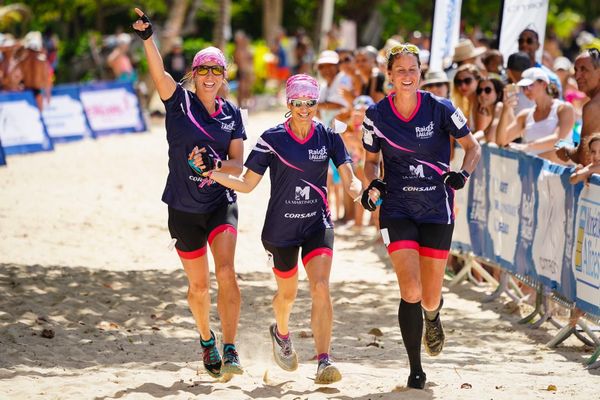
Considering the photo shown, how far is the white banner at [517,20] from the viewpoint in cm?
1284

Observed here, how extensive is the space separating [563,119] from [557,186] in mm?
1670

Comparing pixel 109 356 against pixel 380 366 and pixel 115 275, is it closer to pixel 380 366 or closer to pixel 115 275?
pixel 380 366

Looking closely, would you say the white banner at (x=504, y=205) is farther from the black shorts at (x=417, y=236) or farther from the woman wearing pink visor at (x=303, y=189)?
the woman wearing pink visor at (x=303, y=189)

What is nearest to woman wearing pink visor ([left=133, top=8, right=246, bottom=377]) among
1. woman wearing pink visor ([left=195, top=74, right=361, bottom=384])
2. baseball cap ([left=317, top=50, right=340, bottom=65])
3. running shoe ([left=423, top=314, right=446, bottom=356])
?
woman wearing pink visor ([left=195, top=74, right=361, bottom=384])

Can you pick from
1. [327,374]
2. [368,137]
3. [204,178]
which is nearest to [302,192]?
[368,137]

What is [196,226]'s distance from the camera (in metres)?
7.53

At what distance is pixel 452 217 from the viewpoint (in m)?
7.38

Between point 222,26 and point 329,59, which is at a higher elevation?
point 222,26

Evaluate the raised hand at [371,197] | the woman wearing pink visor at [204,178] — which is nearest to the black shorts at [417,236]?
the raised hand at [371,197]

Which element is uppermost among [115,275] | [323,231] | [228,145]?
[228,145]

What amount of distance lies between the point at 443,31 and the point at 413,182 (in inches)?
242

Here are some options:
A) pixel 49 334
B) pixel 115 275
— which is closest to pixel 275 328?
pixel 49 334

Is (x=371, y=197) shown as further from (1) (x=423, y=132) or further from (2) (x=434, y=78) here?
(2) (x=434, y=78)

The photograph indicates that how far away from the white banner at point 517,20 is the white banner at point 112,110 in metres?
11.4
